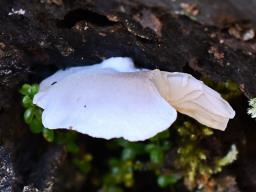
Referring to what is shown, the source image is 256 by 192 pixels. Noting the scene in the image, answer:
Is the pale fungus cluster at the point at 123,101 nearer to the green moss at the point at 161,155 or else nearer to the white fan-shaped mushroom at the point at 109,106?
the white fan-shaped mushroom at the point at 109,106

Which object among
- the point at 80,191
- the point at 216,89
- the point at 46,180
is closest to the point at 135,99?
the point at 216,89

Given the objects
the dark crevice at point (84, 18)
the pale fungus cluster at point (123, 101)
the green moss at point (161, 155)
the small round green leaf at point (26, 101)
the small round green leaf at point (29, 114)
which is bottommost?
the green moss at point (161, 155)

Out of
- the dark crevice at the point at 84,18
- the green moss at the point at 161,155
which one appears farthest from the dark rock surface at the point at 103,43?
the green moss at the point at 161,155

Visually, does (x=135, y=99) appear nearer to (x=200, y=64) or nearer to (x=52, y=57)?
(x=200, y=64)

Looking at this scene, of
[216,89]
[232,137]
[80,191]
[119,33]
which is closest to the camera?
[119,33]

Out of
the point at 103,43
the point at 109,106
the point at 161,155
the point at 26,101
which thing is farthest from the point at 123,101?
the point at 161,155

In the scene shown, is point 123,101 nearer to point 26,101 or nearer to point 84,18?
point 84,18
